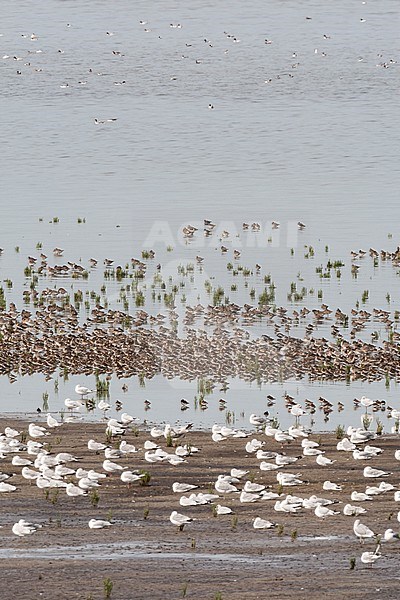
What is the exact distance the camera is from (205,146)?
93500 millimetres

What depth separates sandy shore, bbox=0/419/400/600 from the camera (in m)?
17.1

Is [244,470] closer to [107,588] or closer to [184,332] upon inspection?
[107,588]

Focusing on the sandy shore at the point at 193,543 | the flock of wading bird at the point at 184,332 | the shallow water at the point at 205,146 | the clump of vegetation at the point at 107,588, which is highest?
the shallow water at the point at 205,146

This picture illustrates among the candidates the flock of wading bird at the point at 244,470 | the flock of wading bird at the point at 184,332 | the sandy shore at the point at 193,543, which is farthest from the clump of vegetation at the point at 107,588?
the flock of wading bird at the point at 184,332

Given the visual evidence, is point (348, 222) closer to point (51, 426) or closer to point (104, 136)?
point (51, 426)

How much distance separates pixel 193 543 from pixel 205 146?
249 ft

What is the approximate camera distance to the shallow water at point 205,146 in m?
42.4

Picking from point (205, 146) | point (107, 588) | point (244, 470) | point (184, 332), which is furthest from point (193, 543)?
point (205, 146)

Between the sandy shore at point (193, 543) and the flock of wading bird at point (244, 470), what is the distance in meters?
0.07

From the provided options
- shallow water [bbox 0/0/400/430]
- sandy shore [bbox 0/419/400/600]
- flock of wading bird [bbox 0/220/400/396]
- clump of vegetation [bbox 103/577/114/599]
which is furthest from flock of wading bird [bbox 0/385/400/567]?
flock of wading bird [bbox 0/220/400/396]

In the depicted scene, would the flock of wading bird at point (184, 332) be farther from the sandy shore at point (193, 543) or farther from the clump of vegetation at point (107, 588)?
the clump of vegetation at point (107, 588)

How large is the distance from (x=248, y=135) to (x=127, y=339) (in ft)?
209

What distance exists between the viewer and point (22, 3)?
162875mm

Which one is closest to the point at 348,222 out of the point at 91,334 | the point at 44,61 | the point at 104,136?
the point at 91,334
